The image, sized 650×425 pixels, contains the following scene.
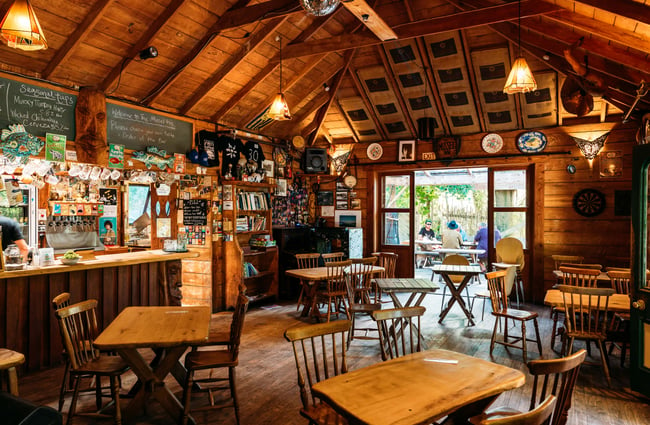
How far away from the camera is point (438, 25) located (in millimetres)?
5121

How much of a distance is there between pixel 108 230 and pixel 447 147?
22.4 ft

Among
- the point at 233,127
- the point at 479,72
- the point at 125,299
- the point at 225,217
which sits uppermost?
the point at 479,72

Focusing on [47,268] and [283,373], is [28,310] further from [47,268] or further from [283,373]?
[283,373]

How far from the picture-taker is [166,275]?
18.0 ft

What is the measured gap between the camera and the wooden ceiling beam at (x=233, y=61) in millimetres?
5332

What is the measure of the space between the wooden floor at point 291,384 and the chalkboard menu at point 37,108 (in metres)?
2.49

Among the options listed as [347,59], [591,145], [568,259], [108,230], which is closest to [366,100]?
[347,59]

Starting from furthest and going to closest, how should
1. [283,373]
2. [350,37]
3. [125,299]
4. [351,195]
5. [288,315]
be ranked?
[351,195]
[288,315]
[350,37]
[125,299]
[283,373]

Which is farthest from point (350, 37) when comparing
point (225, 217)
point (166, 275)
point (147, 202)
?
point (147, 202)

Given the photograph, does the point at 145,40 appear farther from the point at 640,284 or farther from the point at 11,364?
the point at 640,284

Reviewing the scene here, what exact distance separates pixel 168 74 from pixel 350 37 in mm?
2342

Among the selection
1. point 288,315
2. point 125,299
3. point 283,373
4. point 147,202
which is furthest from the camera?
point 147,202

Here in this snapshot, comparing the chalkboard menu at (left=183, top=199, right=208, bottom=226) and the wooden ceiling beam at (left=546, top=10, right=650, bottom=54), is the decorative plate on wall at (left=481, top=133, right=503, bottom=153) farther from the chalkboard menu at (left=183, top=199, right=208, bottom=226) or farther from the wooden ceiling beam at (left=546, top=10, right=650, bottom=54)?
the chalkboard menu at (left=183, top=199, right=208, bottom=226)

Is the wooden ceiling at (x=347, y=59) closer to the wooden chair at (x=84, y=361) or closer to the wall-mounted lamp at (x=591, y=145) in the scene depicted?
the wall-mounted lamp at (x=591, y=145)
